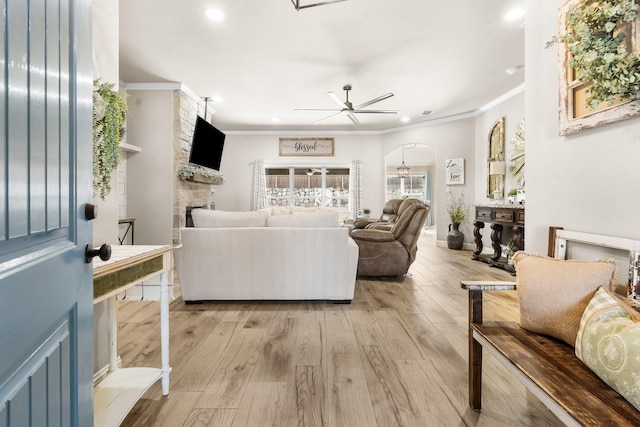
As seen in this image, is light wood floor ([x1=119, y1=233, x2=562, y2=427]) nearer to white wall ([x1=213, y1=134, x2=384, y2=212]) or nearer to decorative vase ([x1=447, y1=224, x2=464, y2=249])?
decorative vase ([x1=447, y1=224, x2=464, y2=249])

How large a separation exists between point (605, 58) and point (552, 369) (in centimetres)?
125

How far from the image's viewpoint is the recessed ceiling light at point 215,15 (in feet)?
9.80

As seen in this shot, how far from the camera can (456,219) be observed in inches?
242

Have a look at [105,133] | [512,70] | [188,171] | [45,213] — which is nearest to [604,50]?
[45,213]

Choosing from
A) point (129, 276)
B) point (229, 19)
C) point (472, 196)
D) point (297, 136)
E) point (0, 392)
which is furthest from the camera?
point (297, 136)

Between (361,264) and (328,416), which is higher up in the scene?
(361,264)

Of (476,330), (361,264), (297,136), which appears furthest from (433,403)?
(297,136)

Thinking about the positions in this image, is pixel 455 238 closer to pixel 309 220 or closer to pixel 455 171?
pixel 455 171

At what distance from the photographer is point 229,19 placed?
10.2 ft

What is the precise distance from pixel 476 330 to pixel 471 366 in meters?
0.19

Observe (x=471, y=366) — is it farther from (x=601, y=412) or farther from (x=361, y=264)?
(x=361, y=264)

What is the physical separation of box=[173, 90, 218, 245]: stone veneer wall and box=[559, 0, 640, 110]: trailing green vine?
16.1ft

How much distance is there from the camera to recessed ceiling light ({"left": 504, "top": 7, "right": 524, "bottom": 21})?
2.97 meters

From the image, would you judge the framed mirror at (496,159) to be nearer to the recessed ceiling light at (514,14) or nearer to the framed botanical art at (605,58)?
the recessed ceiling light at (514,14)
